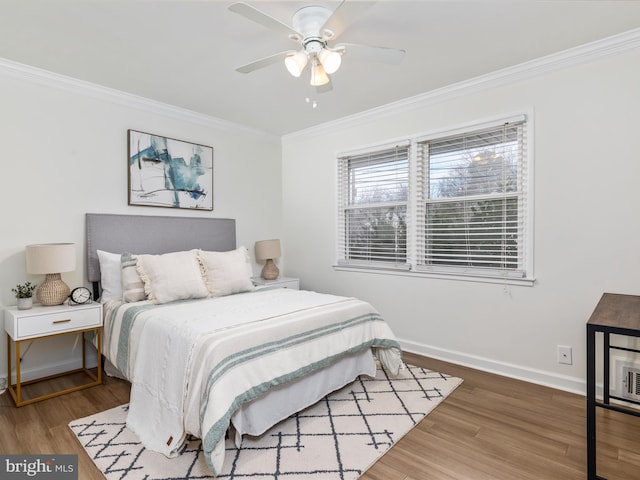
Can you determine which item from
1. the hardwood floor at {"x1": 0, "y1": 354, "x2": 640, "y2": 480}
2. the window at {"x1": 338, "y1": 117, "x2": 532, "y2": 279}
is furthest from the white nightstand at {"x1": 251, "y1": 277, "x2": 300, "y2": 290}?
the hardwood floor at {"x1": 0, "y1": 354, "x2": 640, "y2": 480}

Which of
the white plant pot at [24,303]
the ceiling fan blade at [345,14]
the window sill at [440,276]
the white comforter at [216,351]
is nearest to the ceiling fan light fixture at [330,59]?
the ceiling fan blade at [345,14]

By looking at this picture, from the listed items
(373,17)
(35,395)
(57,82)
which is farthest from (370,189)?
(35,395)

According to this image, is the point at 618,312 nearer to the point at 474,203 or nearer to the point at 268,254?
the point at 474,203

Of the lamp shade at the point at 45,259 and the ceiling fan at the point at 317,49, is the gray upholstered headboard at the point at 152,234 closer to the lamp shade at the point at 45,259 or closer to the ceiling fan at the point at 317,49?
the lamp shade at the point at 45,259

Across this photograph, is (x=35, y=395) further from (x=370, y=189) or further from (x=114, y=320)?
(x=370, y=189)

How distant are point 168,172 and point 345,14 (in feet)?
8.44

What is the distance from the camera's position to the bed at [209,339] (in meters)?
1.90

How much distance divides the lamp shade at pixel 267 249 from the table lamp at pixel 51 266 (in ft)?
6.35

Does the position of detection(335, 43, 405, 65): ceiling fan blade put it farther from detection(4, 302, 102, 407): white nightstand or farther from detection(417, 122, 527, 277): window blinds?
detection(4, 302, 102, 407): white nightstand

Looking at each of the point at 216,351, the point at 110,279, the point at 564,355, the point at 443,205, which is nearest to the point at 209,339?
the point at 216,351

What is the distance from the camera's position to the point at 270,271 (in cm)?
431

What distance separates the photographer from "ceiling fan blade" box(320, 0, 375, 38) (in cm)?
162

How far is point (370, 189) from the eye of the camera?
3.96m

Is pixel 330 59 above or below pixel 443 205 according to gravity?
above
